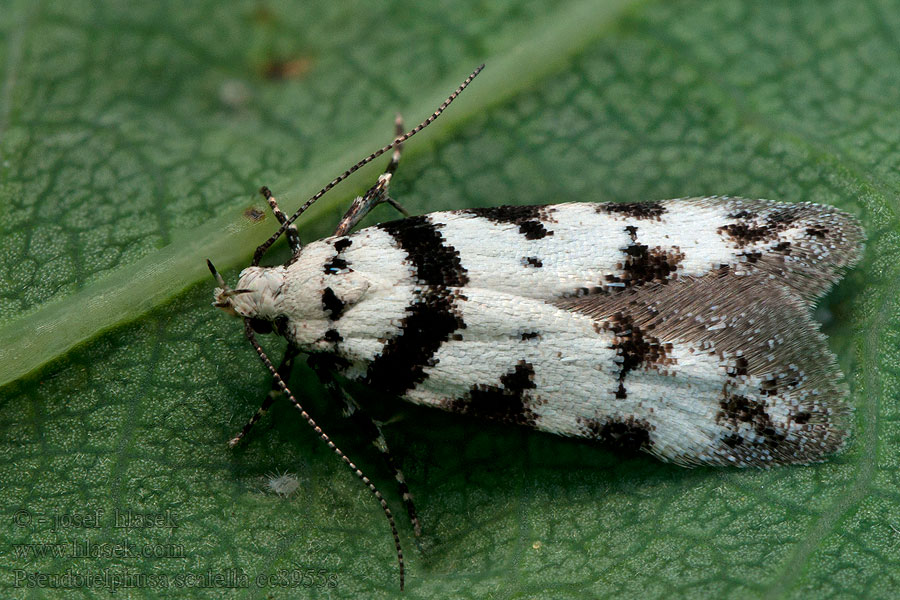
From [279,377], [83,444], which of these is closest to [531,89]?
[279,377]

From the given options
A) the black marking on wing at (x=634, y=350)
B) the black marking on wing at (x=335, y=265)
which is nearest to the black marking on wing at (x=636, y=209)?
the black marking on wing at (x=634, y=350)

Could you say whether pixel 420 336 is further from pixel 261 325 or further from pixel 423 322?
pixel 261 325

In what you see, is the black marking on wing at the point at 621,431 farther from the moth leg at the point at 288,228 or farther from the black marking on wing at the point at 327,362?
the moth leg at the point at 288,228

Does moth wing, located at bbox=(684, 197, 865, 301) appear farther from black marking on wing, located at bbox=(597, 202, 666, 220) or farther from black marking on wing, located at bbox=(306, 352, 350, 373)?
black marking on wing, located at bbox=(306, 352, 350, 373)

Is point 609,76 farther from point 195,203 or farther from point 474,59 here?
point 195,203

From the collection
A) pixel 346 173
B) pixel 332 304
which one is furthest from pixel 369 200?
pixel 332 304
